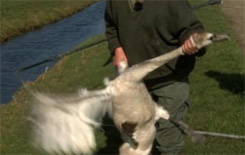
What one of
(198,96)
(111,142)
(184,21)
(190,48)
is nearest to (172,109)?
(184,21)

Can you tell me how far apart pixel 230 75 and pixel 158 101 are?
5.79m

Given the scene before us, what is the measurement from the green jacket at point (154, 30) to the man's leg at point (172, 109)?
10cm

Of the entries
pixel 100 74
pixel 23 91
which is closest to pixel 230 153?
pixel 100 74

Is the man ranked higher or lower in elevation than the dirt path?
higher

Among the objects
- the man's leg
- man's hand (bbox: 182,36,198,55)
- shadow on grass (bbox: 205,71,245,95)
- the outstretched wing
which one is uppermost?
man's hand (bbox: 182,36,198,55)

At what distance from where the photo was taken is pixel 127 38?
4777 mm

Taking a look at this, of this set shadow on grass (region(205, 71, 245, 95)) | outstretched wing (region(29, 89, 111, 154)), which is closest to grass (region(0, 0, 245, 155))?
shadow on grass (region(205, 71, 245, 95))

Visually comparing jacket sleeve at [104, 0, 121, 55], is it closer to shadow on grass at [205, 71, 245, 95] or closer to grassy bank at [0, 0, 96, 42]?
shadow on grass at [205, 71, 245, 95]

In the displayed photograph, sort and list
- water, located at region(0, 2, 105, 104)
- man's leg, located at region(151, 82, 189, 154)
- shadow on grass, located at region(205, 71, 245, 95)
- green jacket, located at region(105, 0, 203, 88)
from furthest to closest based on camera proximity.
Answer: water, located at region(0, 2, 105, 104) < shadow on grass, located at region(205, 71, 245, 95) < man's leg, located at region(151, 82, 189, 154) < green jacket, located at region(105, 0, 203, 88)

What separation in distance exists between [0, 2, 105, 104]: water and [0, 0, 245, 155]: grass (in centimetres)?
119

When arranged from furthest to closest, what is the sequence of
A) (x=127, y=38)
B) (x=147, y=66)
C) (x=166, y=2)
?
(x=127, y=38) → (x=166, y=2) → (x=147, y=66)

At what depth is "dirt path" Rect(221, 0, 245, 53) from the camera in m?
16.1

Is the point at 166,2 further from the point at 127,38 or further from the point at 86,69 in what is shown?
the point at 86,69

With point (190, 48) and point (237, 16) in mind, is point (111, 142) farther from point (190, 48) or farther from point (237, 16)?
point (237, 16)
